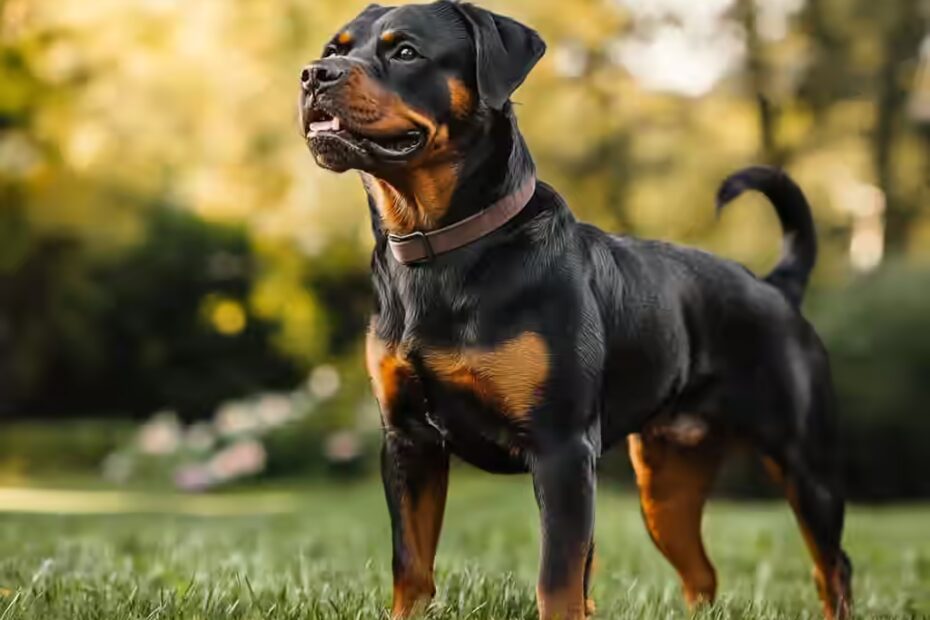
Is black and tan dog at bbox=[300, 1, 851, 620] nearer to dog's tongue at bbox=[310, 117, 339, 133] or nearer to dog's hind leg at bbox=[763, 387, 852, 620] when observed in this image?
dog's tongue at bbox=[310, 117, 339, 133]

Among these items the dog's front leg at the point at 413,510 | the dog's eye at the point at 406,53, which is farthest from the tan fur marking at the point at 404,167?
the dog's front leg at the point at 413,510

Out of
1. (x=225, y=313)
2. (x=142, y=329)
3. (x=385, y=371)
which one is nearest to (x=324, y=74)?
(x=385, y=371)

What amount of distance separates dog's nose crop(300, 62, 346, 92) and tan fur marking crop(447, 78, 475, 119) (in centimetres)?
36

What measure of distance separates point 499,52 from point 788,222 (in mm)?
2103

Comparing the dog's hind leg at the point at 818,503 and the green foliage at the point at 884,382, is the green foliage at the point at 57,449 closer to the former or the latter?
the green foliage at the point at 884,382

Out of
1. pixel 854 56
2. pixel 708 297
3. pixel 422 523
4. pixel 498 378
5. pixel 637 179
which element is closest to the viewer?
pixel 498 378

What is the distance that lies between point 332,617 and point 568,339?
1183mm

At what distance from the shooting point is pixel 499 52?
154 inches

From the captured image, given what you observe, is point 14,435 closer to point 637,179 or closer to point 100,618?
point 637,179

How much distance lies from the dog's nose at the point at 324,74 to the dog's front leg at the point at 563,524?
116cm

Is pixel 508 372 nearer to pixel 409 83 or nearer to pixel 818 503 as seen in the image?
pixel 409 83

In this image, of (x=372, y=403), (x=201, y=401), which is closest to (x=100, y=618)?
(x=372, y=403)

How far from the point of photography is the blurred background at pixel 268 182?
694 inches

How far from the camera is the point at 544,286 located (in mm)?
3881
